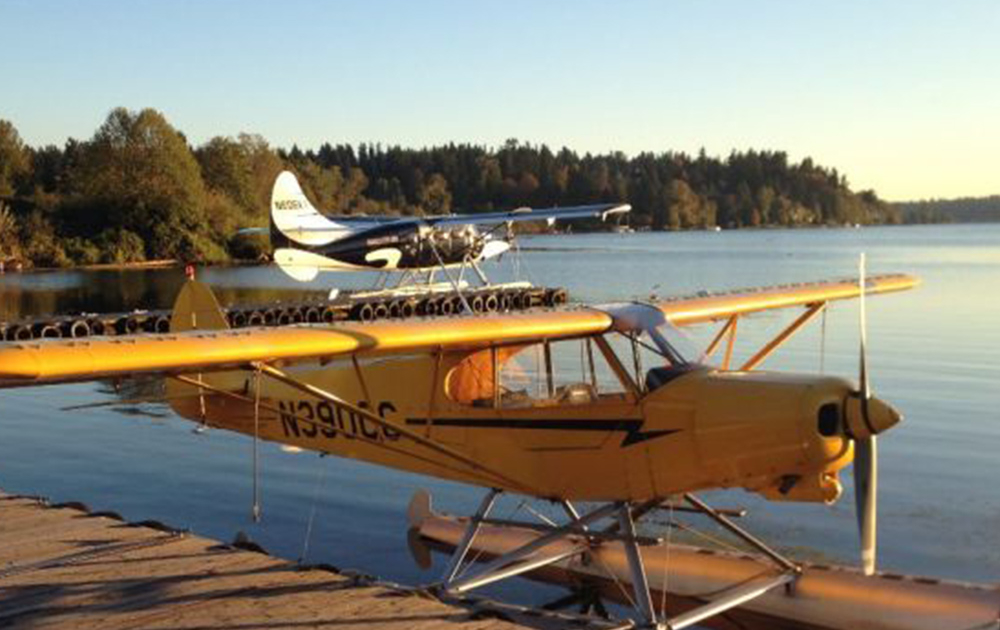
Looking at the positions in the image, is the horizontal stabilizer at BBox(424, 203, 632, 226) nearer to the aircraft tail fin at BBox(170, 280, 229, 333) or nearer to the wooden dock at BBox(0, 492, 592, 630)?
the aircraft tail fin at BBox(170, 280, 229, 333)

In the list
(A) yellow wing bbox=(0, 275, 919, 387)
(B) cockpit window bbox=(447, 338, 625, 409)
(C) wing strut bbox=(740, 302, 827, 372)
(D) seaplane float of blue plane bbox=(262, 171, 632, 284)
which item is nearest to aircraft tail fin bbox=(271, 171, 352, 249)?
(D) seaplane float of blue plane bbox=(262, 171, 632, 284)

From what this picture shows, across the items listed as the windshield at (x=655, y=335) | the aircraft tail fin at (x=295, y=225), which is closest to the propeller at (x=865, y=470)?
the windshield at (x=655, y=335)

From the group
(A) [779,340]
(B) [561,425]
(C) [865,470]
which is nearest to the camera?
(C) [865,470]

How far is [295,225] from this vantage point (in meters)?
36.7

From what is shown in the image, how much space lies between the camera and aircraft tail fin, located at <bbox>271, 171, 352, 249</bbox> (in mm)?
36438

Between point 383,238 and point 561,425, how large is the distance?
28477 millimetres

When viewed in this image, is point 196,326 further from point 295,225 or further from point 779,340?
point 295,225

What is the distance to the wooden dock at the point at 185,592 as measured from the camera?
6996mm

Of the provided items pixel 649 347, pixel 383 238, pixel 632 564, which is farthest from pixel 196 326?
pixel 383 238

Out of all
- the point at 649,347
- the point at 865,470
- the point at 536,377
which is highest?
the point at 649,347

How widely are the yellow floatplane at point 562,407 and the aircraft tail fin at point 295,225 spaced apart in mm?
27497

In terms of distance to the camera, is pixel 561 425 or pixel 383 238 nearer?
pixel 561 425

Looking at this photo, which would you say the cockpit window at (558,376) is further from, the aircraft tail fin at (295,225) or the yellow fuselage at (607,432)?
the aircraft tail fin at (295,225)

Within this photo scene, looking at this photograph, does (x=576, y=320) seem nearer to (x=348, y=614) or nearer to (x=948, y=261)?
(x=348, y=614)
